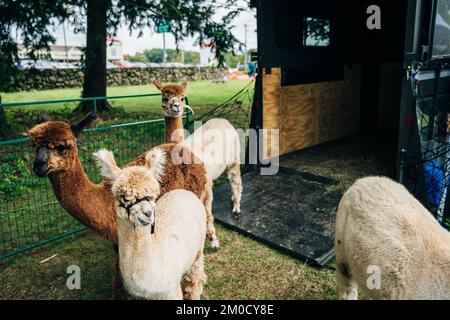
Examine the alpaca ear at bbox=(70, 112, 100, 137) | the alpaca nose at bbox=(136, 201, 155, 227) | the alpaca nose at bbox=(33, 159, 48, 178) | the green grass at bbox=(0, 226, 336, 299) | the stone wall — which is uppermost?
the stone wall

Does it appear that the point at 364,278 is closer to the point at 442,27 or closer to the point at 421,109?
the point at 421,109

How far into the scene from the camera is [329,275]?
3.60 meters

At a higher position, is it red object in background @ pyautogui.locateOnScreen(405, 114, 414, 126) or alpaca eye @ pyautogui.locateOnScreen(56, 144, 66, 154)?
red object in background @ pyautogui.locateOnScreen(405, 114, 414, 126)

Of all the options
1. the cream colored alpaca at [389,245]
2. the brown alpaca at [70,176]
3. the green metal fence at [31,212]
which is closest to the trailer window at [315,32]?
the green metal fence at [31,212]

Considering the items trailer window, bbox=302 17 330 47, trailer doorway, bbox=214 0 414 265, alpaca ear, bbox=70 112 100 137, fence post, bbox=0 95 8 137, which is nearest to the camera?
alpaca ear, bbox=70 112 100 137

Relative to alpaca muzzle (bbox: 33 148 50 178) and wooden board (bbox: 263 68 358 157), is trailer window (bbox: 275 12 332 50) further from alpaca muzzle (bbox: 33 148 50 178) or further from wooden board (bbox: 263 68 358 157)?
alpaca muzzle (bbox: 33 148 50 178)

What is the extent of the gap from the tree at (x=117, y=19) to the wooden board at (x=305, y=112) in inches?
101

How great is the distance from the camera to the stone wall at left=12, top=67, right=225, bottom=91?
2269 cm

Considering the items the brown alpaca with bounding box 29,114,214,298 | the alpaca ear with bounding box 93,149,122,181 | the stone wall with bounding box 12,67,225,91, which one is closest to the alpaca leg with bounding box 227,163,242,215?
the brown alpaca with bounding box 29,114,214,298

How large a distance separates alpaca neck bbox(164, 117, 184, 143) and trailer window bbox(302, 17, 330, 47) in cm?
409

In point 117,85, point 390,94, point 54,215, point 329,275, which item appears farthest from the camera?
point 117,85

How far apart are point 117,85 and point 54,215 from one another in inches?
873

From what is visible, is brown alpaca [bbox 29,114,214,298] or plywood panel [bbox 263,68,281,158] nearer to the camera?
brown alpaca [bbox 29,114,214,298]
